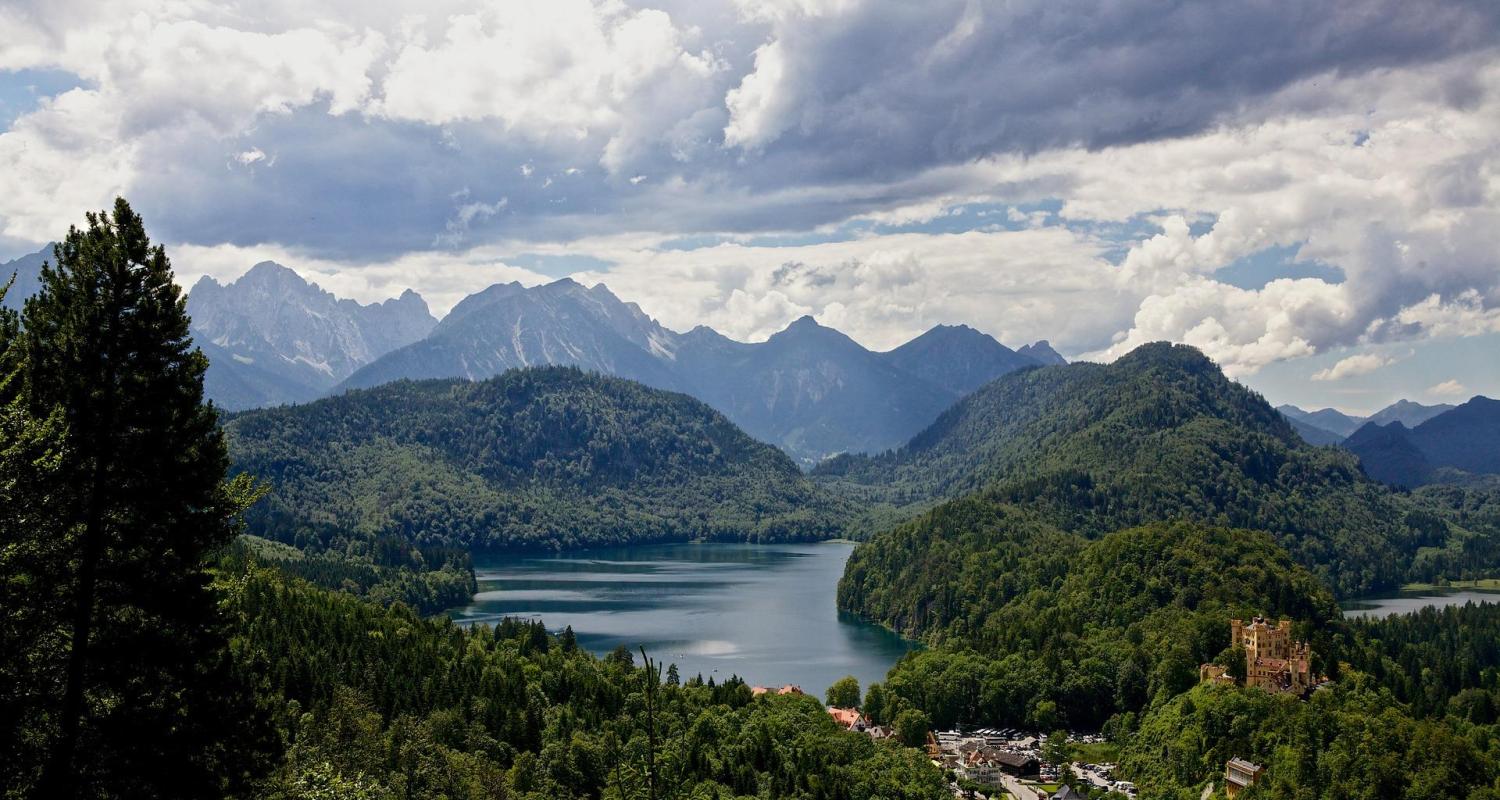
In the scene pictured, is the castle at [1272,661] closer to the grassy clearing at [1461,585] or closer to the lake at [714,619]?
the lake at [714,619]

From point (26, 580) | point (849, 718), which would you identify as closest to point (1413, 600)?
point (849, 718)

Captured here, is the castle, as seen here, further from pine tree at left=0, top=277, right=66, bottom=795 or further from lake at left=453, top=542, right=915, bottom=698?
pine tree at left=0, top=277, right=66, bottom=795

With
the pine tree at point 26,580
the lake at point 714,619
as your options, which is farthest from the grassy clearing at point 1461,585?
the pine tree at point 26,580

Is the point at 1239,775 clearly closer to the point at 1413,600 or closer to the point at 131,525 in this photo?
the point at 131,525

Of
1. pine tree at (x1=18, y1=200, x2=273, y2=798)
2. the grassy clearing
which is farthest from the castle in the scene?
the grassy clearing

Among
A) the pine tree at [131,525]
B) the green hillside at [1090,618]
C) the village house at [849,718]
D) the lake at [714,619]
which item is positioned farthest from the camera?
the lake at [714,619]

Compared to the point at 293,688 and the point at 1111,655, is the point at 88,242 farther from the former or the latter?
the point at 1111,655
